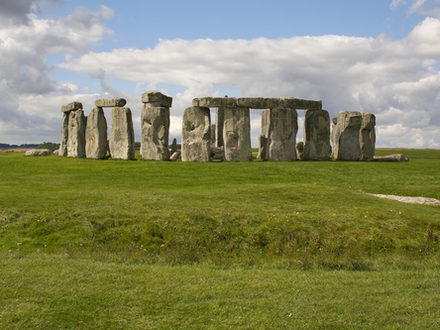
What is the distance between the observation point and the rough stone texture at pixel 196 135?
30062mm

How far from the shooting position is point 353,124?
1332 inches

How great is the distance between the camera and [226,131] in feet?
101

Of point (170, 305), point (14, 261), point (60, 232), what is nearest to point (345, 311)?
point (170, 305)

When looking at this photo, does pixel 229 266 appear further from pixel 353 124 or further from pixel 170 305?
pixel 353 124

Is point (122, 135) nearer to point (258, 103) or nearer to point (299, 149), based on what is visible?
point (258, 103)

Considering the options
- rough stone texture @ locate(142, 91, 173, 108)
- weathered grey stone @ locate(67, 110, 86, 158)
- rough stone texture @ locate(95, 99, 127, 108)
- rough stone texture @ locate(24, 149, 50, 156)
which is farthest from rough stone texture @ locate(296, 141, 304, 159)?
Answer: rough stone texture @ locate(24, 149, 50, 156)

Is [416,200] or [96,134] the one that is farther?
[96,134]

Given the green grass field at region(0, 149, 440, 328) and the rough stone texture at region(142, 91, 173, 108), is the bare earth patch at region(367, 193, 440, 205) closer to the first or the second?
the green grass field at region(0, 149, 440, 328)

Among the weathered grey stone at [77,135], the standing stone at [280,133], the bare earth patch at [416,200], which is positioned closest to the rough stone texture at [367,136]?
the standing stone at [280,133]

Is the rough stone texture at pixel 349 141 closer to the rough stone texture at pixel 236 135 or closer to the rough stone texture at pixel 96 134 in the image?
the rough stone texture at pixel 236 135

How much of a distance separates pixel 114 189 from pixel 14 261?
9.15 m

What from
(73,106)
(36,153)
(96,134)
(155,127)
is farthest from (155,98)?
(36,153)

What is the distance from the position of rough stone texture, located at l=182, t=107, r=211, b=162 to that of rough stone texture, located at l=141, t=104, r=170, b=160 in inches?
54.4

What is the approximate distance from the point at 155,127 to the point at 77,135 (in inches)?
286
